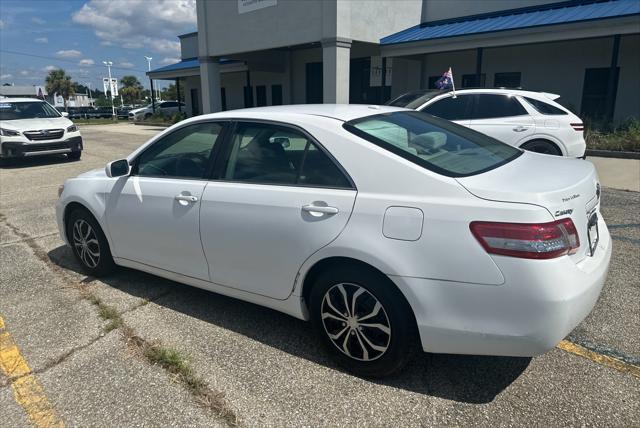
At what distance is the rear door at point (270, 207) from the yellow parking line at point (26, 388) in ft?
4.00

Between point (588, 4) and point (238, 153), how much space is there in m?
16.6

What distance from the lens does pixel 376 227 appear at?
2.51 metres

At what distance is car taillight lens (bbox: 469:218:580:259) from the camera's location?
2189mm

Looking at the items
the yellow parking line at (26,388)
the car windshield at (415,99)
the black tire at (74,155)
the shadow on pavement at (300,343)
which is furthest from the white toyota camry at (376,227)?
the black tire at (74,155)

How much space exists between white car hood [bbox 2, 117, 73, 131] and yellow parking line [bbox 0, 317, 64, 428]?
1004 centimetres

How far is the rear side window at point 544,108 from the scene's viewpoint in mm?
8141

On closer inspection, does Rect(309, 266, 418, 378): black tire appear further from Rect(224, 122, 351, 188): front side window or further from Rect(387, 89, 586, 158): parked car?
Rect(387, 89, 586, 158): parked car

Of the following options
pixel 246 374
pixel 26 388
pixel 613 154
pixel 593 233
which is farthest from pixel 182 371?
pixel 613 154

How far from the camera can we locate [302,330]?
335 cm

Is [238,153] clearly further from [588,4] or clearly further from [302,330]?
[588,4]

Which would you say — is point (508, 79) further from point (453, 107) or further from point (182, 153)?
point (182, 153)

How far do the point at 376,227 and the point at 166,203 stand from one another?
1.76 metres

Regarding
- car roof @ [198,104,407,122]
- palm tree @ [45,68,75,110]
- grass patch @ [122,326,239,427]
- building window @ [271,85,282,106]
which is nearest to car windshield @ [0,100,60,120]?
car roof @ [198,104,407,122]

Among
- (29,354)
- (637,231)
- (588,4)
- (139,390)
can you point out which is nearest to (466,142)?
(139,390)
